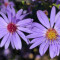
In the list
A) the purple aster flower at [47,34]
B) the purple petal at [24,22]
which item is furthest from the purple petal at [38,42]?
the purple petal at [24,22]

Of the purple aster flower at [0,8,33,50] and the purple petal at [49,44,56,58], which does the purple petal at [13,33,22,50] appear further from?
the purple petal at [49,44,56,58]

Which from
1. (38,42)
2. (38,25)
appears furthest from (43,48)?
(38,25)

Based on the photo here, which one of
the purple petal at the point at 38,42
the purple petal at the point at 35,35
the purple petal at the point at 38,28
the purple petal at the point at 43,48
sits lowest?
the purple petal at the point at 43,48

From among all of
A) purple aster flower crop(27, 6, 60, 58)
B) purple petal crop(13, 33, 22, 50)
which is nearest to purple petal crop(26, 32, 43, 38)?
purple aster flower crop(27, 6, 60, 58)

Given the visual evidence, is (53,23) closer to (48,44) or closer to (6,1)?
(48,44)

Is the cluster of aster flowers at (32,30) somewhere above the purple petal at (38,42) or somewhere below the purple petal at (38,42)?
above

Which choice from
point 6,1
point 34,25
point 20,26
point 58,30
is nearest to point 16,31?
point 20,26

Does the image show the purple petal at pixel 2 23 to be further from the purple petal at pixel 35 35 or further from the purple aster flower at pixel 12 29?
the purple petal at pixel 35 35
